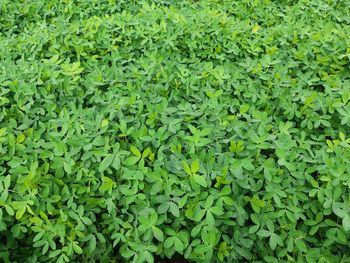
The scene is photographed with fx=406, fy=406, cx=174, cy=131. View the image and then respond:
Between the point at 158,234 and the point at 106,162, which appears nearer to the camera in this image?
the point at 158,234

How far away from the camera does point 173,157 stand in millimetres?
1884

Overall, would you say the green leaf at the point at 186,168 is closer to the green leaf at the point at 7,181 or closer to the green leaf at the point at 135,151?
the green leaf at the point at 135,151

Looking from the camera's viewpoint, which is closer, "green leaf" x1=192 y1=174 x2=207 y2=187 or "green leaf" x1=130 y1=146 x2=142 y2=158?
"green leaf" x1=192 y1=174 x2=207 y2=187

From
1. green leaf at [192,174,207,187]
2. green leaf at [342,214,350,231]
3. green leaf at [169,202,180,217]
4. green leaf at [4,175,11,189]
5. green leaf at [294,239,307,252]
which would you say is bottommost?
green leaf at [294,239,307,252]

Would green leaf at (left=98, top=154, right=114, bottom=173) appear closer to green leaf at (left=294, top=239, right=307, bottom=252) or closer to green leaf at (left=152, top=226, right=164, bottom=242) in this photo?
green leaf at (left=152, top=226, right=164, bottom=242)

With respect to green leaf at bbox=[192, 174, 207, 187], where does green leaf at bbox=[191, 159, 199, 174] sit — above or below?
above

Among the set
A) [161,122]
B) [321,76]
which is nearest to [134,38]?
[161,122]

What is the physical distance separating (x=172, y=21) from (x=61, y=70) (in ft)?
3.13

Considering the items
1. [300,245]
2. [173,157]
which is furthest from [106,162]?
[300,245]

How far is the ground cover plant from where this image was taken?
70.6 inches

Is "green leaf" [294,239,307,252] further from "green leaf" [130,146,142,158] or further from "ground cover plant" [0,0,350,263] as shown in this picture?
"green leaf" [130,146,142,158]

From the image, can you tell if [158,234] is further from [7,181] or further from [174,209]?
[7,181]

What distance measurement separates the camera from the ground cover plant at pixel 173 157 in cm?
179

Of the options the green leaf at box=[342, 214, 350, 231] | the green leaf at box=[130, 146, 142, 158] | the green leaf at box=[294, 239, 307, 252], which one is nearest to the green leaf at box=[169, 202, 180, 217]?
the green leaf at box=[130, 146, 142, 158]
